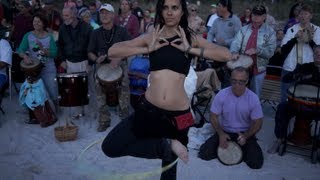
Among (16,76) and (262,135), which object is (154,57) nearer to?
(262,135)

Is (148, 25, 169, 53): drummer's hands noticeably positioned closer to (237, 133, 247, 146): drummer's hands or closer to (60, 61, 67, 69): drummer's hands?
(237, 133, 247, 146): drummer's hands

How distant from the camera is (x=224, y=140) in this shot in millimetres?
5691

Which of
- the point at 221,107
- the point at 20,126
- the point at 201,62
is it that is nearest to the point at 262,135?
the point at 221,107

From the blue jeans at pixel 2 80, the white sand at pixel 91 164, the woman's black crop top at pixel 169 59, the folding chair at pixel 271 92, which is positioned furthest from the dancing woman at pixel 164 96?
the folding chair at pixel 271 92

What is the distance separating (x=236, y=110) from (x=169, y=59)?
7.63 ft

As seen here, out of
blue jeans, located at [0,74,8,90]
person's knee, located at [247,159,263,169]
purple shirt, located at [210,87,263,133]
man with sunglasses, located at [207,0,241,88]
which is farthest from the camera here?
man with sunglasses, located at [207,0,241,88]

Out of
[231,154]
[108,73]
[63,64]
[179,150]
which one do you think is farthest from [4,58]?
[179,150]

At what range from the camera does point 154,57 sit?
379cm

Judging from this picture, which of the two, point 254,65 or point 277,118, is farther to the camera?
point 254,65

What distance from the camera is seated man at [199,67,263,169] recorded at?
5.69 metres

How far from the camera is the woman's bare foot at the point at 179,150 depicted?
3.56 m

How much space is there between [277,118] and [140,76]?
8.41ft

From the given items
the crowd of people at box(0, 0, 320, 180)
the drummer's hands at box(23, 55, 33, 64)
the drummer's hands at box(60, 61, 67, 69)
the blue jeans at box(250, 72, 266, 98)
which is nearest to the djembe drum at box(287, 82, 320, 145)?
the crowd of people at box(0, 0, 320, 180)

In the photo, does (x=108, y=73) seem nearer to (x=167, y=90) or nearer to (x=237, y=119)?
(x=237, y=119)
